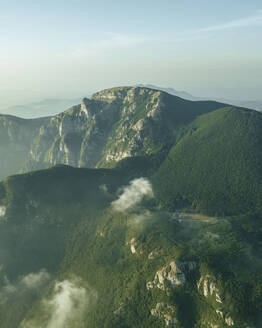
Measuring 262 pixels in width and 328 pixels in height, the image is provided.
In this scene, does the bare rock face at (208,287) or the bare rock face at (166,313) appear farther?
the bare rock face at (166,313)

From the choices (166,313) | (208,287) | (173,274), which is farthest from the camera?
(173,274)

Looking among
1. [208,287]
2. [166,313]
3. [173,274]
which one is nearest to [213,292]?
[208,287]

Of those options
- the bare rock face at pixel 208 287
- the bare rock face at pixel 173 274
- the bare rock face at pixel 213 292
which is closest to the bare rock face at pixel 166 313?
the bare rock face at pixel 173 274

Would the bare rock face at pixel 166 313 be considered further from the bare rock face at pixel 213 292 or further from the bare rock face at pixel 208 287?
the bare rock face at pixel 213 292

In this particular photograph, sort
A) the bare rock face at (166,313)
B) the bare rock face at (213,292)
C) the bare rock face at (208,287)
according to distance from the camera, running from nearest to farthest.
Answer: the bare rock face at (213,292), the bare rock face at (208,287), the bare rock face at (166,313)

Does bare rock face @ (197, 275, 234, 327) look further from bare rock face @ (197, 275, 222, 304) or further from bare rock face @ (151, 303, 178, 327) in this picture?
bare rock face @ (151, 303, 178, 327)

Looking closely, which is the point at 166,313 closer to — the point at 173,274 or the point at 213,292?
the point at 173,274
